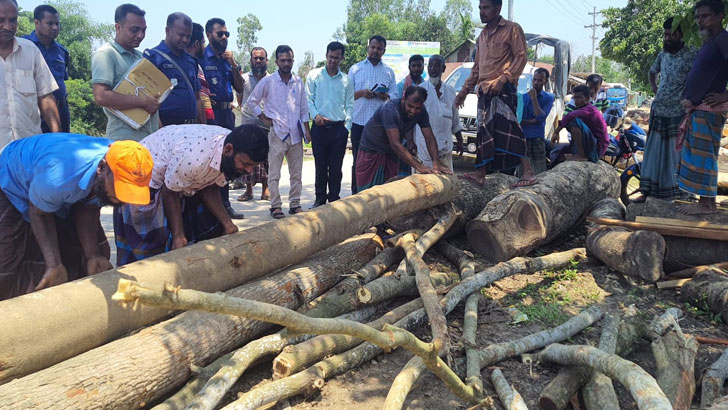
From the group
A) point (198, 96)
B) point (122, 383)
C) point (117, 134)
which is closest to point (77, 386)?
point (122, 383)

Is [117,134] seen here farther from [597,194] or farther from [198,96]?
[597,194]

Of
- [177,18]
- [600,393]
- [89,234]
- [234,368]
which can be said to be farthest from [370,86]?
[600,393]

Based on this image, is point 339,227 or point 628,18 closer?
point 339,227

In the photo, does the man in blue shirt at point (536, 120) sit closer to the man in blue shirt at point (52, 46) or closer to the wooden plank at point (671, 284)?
the wooden plank at point (671, 284)

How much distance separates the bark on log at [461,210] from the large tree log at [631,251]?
3.87ft

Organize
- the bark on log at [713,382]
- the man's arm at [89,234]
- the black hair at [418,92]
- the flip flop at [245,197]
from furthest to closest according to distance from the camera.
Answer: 1. the flip flop at [245,197]
2. the black hair at [418,92]
3. the man's arm at [89,234]
4. the bark on log at [713,382]

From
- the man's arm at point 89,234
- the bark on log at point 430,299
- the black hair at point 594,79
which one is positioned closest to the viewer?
the bark on log at point 430,299

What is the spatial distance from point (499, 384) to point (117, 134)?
11.5ft

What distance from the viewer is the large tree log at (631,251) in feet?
13.0

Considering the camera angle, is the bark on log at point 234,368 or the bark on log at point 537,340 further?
the bark on log at point 537,340

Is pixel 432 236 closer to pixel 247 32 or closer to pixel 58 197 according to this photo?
pixel 58 197

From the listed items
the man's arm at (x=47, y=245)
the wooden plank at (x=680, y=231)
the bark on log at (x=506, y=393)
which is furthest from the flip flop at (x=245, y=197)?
the bark on log at (x=506, y=393)

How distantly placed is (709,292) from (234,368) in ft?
11.1

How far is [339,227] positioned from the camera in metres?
3.82
